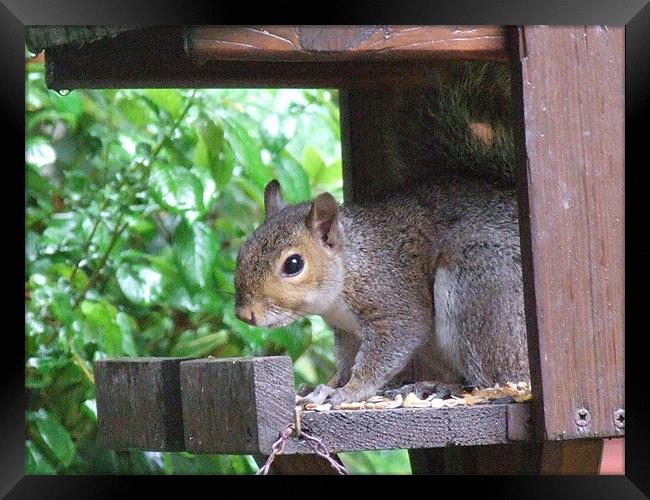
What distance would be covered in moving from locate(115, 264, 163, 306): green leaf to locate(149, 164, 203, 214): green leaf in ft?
0.38

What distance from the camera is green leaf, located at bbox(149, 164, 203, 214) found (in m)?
2.02

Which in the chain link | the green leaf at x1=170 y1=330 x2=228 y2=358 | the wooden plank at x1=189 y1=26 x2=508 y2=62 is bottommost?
the chain link

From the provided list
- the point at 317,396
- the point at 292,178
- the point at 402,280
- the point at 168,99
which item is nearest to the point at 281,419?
the point at 317,396

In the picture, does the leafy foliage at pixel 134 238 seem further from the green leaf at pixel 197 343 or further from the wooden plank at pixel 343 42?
the wooden plank at pixel 343 42

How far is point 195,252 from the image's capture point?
2.04 metres

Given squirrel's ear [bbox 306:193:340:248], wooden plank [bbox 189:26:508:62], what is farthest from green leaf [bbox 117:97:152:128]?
wooden plank [bbox 189:26:508:62]

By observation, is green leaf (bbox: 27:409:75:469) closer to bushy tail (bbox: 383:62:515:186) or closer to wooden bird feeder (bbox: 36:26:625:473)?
wooden bird feeder (bbox: 36:26:625:473)

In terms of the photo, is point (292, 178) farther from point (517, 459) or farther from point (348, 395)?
point (517, 459)

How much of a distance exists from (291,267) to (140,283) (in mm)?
342

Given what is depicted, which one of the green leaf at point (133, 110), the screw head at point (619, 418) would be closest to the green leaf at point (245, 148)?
the green leaf at point (133, 110)

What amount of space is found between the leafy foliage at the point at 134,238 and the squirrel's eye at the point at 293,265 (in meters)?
0.22

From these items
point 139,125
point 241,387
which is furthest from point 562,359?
point 139,125

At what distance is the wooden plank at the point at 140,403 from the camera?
5.17 feet

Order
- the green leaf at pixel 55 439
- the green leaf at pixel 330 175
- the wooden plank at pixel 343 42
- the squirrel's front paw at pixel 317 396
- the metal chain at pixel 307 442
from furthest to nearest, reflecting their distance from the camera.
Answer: the green leaf at pixel 330 175
the green leaf at pixel 55 439
the squirrel's front paw at pixel 317 396
the wooden plank at pixel 343 42
the metal chain at pixel 307 442
